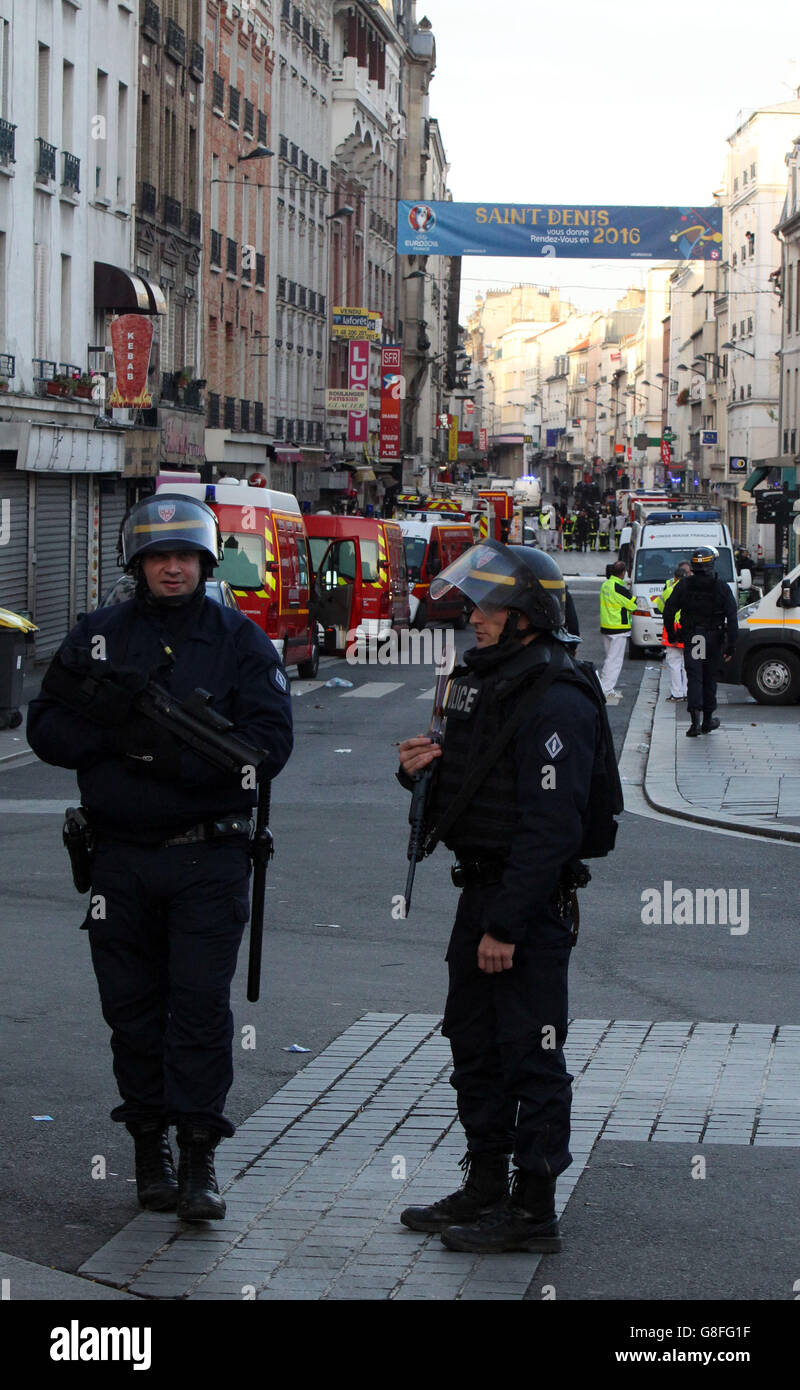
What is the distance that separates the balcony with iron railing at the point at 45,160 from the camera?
3247 cm

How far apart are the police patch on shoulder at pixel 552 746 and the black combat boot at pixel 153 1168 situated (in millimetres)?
1474

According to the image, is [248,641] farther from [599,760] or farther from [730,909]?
[730,909]

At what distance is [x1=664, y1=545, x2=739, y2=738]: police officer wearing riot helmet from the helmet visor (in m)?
15.5

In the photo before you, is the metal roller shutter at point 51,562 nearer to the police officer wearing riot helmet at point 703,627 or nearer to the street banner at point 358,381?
the police officer wearing riot helmet at point 703,627

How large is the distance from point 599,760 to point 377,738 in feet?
52.5

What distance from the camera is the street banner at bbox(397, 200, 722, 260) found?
40.6 meters

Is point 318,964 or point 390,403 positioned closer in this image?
point 318,964

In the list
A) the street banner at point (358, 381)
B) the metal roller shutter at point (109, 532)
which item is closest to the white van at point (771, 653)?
the metal roller shutter at point (109, 532)

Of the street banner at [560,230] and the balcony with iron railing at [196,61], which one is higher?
the balcony with iron railing at [196,61]

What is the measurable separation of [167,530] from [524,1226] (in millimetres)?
2059

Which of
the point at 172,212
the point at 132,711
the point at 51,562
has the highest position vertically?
the point at 172,212

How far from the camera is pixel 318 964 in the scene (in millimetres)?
9398

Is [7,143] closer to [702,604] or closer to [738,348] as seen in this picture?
[702,604]

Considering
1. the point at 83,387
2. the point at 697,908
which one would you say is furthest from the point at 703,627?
the point at 83,387
